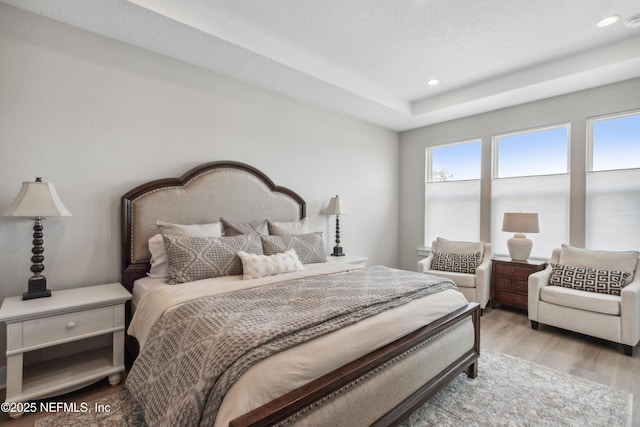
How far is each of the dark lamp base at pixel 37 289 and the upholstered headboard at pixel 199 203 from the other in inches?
20.7

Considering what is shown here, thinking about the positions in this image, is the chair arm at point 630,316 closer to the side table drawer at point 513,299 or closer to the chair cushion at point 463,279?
the side table drawer at point 513,299

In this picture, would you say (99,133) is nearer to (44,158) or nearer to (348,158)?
(44,158)

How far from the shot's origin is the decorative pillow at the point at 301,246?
2891 millimetres

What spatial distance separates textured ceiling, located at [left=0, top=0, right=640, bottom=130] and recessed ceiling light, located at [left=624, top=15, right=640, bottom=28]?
5cm

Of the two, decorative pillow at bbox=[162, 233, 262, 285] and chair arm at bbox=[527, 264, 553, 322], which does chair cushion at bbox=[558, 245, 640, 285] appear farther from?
decorative pillow at bbox=[162, 233, 262, 285]

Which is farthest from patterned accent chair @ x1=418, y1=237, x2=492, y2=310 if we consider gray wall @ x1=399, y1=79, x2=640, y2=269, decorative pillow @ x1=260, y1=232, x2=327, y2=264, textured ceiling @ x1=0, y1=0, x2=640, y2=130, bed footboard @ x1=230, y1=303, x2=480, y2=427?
textured ceiling @ x1=0, y1=0, x2=640, y2=130

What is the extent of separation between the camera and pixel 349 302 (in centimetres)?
182

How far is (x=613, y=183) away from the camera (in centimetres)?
346

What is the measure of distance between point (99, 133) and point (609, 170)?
16.8 ft

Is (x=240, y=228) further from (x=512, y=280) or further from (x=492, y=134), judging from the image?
(x=492, y=134)

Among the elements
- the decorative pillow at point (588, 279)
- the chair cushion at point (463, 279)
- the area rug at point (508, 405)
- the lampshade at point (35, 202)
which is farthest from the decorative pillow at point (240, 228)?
the decorative pillow at point (588, 279)

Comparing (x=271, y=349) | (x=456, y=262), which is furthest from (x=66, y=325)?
(x=456, y=262)

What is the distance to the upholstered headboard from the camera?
264cm

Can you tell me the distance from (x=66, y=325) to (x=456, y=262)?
12.9ft
